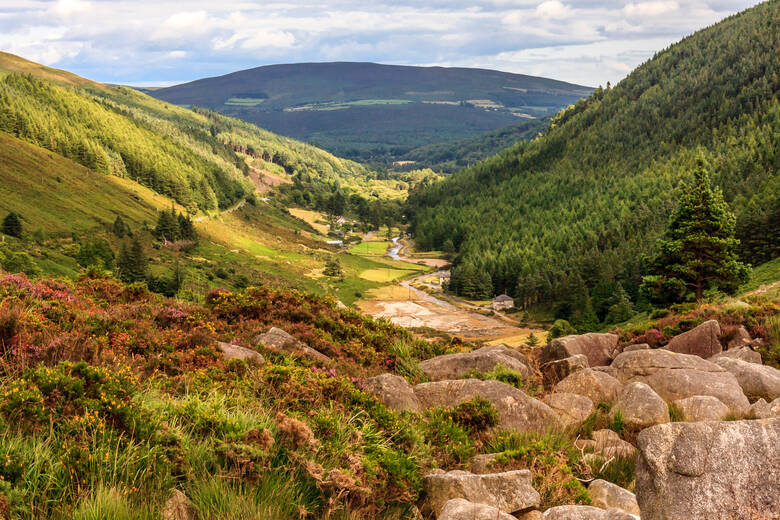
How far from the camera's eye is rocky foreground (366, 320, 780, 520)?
19.6 feet

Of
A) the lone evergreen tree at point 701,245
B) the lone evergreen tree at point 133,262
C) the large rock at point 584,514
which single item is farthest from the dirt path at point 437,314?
the large rock at point 584,514

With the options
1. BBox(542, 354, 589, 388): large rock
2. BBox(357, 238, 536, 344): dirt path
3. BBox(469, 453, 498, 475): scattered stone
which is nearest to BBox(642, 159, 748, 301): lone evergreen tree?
BBox(542, 354, 589, 388): large rock

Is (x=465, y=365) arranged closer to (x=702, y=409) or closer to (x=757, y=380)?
(x=702, y=409)

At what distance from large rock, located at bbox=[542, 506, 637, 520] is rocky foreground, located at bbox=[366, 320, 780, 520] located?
0.6 inches

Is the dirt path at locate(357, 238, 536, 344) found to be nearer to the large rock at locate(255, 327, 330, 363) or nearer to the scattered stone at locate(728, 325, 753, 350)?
the scattered stone at locate(728, 325, 753, 350)

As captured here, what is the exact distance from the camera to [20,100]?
647 feet

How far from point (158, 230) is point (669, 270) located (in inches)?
5371

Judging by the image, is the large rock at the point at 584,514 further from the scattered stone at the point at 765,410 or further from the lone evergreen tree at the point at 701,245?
the lone evergreen tree at the point at 701,245

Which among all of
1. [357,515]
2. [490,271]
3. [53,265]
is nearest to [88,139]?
[53,265]

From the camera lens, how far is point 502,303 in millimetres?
140625

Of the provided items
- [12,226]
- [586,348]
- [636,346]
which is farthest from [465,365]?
[12,226]

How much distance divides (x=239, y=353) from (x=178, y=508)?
7.34 m

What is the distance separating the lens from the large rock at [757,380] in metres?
13.5

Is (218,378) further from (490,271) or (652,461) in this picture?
(490,271)
